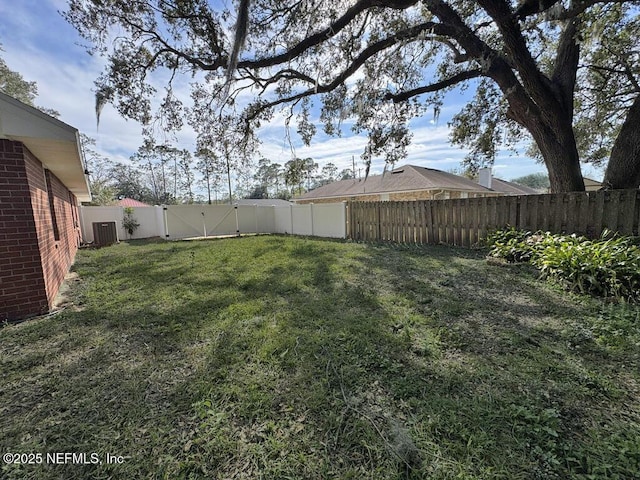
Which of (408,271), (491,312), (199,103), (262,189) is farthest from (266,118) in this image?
(262,189)

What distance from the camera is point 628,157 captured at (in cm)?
508

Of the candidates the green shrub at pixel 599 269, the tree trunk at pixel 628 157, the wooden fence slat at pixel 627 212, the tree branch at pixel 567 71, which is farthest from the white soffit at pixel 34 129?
the tree trunk at pixel 628 157

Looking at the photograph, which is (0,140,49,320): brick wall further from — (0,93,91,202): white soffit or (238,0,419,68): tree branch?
(238,0,419,68): tree branch

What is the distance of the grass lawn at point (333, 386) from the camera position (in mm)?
1334

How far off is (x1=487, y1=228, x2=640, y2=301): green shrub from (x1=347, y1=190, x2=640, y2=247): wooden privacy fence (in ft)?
1.33

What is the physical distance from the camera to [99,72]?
5.77m

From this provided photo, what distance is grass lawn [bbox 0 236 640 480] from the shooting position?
1.33 meters

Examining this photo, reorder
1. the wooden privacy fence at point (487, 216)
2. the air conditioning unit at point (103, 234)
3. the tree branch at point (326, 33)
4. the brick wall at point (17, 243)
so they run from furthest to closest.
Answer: the air conditioning unit at point (103, 234) → the tree branch at point (326, 33) → the wooden privacy fence at point (487, 216) → the brick wall at point (17, 243)

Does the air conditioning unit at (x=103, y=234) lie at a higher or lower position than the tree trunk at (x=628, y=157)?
lower

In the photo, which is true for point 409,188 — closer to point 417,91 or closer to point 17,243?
point 417,91

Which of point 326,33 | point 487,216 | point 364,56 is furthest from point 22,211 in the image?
point 487,216

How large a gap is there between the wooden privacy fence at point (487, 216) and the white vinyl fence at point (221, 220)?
4.23 ft

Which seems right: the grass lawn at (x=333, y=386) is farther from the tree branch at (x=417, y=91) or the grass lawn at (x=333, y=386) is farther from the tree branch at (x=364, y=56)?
the tree branch at (x=417, y=91)

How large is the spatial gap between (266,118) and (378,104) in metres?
3.45
